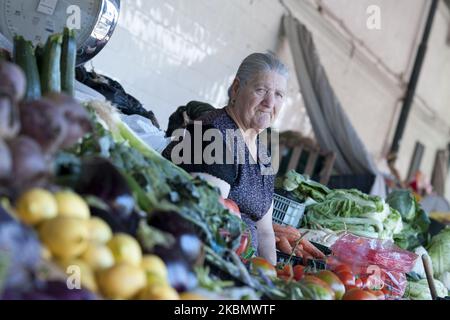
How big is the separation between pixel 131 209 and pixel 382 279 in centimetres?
151

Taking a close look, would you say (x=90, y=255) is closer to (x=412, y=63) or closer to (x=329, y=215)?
(x=329, y=215)

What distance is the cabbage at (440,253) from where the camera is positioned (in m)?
4.59

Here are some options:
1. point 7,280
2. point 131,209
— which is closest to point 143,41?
point 131,209

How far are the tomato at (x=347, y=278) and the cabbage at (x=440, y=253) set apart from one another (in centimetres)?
243

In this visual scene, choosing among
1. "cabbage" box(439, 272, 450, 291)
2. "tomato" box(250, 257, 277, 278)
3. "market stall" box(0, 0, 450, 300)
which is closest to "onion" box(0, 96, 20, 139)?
"market stall" box(0, 0, 450, 300)

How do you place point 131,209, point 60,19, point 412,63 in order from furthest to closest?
point 412,63, point 60,19, point 131,209

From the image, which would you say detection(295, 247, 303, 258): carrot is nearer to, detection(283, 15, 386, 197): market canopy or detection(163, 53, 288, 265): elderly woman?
detection(163, 53, 288, 265): elderly woman

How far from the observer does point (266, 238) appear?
3.16 meters

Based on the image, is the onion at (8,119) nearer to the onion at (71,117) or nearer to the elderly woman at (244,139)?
the onion at (71,117)

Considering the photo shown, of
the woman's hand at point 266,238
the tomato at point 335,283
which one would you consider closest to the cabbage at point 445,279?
the woman's hand at point 266,238

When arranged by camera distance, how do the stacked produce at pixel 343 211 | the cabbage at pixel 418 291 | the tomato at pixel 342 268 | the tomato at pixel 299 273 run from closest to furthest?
the tomato at pixel 299 273 → the tomato at pixel 342 268 → the cabbage at pixel 418 291 → the stacked produce at pixel 343 211

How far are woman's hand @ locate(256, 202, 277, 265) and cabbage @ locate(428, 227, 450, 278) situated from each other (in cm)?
187

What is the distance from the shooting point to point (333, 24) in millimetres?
8492

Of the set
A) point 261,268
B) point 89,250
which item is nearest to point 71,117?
point 89,250
